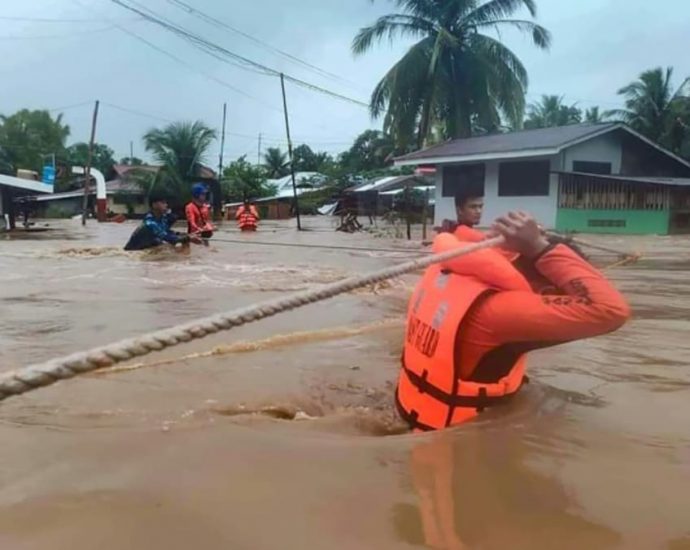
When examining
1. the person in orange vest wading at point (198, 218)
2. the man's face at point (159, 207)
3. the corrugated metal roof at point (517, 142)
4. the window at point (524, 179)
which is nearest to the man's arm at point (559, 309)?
the man's face at point (159, 207)

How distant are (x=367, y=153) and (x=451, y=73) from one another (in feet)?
94.5

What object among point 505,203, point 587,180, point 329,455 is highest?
point 587,180

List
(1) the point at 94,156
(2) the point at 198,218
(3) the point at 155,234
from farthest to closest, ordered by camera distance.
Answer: (1) the point at 94,156 → (2) the point at 198,218 → (3) the point at 155,234

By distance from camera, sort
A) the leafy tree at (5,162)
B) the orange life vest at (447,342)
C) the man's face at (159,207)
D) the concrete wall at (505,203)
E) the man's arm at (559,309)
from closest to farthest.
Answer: the man's arm at (559,309), the orange life vest at (447,342), the man's face at (159,207), the concrete wall at (505,203), the leafy tree at (5,162)

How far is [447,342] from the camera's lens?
282cm

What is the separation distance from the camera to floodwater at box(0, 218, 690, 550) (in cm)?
214

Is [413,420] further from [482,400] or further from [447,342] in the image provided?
[447,342]

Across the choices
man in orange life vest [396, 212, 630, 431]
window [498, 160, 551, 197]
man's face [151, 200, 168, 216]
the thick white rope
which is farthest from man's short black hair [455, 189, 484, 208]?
window [498, 160, 551, 197]

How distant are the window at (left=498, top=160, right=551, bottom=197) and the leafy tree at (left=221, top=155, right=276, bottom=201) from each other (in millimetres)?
25214

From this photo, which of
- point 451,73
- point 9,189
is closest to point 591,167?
point 451,73

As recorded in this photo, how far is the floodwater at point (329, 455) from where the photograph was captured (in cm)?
214

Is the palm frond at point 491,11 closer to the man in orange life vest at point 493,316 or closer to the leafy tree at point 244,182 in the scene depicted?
the leafy tree at point 244,182

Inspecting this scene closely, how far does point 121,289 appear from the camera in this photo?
32.4 feet

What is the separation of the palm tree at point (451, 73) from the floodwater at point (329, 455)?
83.1ft
